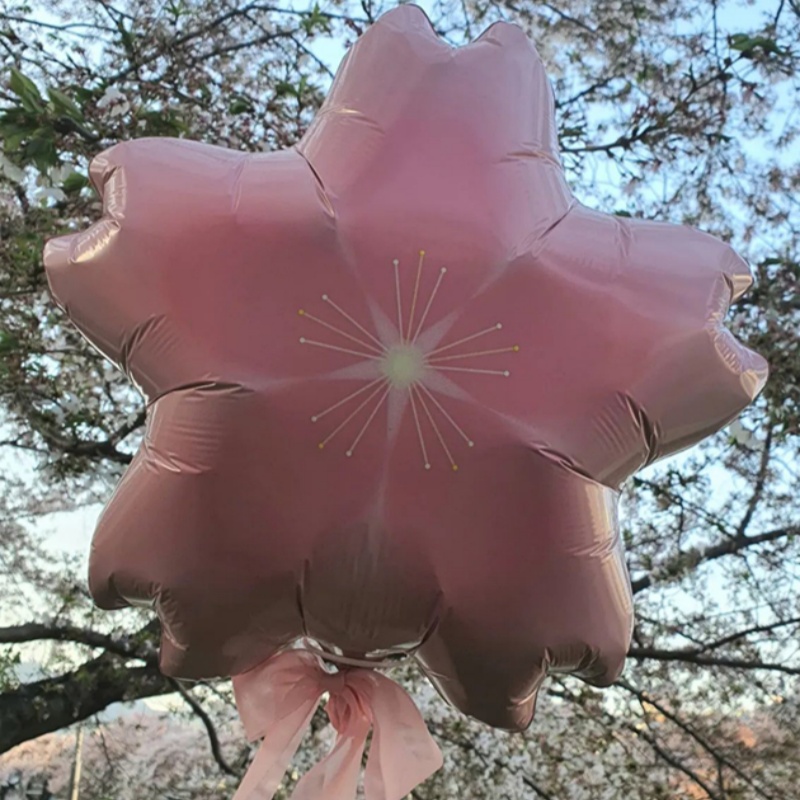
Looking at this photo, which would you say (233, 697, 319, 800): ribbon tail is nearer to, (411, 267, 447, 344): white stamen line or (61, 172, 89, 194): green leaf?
(411, 267, 447, 344): white stamen line

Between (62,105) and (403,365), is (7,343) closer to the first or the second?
(62,105)

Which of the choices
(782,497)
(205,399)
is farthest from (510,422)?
(782,497)

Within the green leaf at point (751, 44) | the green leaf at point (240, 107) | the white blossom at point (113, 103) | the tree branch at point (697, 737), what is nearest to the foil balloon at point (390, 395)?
the white blossom at point (113, 103)

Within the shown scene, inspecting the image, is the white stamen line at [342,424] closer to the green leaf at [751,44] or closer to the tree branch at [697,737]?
the green leaf at [751,44]

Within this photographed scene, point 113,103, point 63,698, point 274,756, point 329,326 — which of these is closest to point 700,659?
point 63,698

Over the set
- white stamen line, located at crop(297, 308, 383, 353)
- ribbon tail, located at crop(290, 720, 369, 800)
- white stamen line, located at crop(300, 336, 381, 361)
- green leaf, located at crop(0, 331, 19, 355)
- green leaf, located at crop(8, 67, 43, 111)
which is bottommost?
ribbon tail, located at crop(290, 720, 369, 800)

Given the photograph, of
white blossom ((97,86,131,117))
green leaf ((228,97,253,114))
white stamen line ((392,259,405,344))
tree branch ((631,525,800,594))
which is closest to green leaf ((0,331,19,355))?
white blossom ((97,86,131,117))
